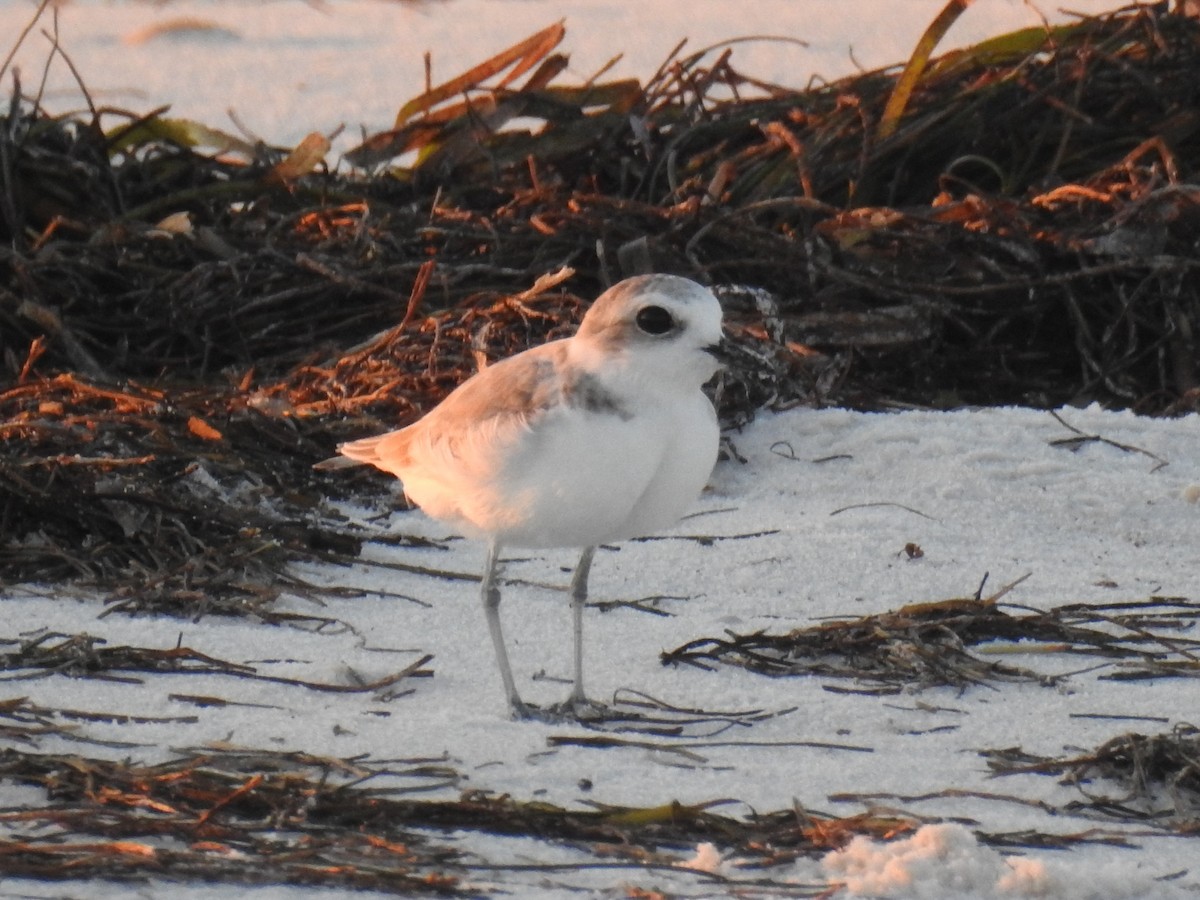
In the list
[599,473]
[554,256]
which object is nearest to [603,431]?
[599,473]

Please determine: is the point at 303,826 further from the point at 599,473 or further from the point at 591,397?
the point at 591,397

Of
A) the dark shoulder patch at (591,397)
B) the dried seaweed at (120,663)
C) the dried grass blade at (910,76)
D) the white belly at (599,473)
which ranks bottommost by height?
the dried seaweed at (120,663)

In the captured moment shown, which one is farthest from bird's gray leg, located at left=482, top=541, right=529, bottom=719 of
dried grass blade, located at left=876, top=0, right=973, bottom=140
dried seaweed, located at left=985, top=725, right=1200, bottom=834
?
dried grass blade, located at left=876, top=0, right=973, bottom=140

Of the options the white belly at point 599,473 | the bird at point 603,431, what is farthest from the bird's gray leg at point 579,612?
the white belly at point 599,473

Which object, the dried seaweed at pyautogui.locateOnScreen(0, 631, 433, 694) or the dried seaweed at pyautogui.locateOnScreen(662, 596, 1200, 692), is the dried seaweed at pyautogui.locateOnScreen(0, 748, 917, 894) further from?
the dried seaweed at pyautogui.locateOnScreen(662, 596, 1200, 692)

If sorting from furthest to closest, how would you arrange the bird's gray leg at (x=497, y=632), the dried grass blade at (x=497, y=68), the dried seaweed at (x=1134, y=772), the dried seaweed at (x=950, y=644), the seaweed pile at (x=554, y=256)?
the dried grass blade at (x=497, y=68), the seaweed pile at (x=554, y=256), the dried seaweed at (x=950, y=644), the bird's gray leg at (x=497, y=632), the dried seaweed at (x=1134, y=772)

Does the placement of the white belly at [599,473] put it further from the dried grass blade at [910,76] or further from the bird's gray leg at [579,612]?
the dried grass blade at [910,76]

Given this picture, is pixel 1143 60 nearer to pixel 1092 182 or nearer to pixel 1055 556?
pixel 1092 182

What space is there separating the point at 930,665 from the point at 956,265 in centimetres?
227

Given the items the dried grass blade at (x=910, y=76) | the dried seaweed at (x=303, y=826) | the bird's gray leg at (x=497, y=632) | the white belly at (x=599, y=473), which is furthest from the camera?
the dried grass blade at (x=910, y=76)

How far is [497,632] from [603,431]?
1.68ft

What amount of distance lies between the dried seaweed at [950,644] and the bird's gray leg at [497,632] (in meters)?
0.35

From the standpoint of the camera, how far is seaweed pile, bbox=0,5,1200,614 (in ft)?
14.8

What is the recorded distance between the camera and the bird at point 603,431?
9.95ft
